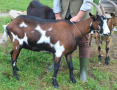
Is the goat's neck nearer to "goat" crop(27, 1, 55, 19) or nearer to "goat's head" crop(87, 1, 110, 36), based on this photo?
"goat's head" crop(87, 1, 110, 36)

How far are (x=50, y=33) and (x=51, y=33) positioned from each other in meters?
0.02

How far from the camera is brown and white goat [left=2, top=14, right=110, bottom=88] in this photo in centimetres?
311

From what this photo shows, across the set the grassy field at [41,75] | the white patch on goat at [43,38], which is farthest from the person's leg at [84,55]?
the white patch on goat at [43,38]

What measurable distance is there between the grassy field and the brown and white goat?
300 millimetres

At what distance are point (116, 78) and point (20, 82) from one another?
83.4 inches

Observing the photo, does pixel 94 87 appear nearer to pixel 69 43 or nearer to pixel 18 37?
pixel 69 43

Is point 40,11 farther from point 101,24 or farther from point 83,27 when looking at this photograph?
point 101,24

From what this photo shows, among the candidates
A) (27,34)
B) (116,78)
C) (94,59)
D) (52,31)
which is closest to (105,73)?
(116,78)

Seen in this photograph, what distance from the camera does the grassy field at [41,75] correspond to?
3.29 m

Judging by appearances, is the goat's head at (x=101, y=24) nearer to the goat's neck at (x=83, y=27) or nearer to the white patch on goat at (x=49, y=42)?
the goat's neck at (x=83, y=27)

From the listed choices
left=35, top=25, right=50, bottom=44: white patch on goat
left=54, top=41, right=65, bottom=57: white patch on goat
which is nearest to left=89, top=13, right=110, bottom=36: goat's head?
left=54, top=41, right=65, bottom=57: white patch on goat

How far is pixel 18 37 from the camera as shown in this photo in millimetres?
3217

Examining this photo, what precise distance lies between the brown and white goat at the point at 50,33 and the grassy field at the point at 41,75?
300mm

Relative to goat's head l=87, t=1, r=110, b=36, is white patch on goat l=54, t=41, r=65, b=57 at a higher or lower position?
lower
